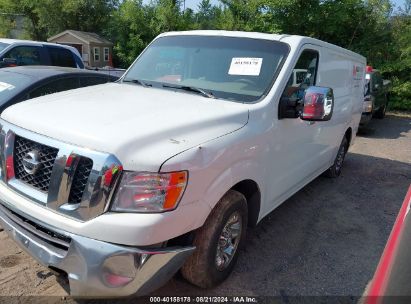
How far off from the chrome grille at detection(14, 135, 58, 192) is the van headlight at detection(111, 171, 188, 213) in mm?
538

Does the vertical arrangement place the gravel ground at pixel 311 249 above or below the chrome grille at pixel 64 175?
below

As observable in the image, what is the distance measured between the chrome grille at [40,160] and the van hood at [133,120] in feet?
0.33

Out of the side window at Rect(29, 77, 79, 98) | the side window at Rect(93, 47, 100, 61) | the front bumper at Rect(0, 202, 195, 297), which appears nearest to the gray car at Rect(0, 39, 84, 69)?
the side window at Rect(29, 77, 79, 98)

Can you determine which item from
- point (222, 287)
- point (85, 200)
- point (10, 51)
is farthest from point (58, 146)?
point (10, 51)

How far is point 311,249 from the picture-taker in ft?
13.3

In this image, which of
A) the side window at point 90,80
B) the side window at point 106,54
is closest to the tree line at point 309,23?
the side window at point 106,54

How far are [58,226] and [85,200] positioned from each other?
26 centimetres

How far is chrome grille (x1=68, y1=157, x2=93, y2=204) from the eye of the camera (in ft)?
7.73

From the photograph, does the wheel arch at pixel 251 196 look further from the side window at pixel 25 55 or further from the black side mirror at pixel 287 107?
the side window at pixel 25 55

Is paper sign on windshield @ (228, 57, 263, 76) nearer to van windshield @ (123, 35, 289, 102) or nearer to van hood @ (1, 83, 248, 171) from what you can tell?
van windshield @ (123, 35, 289, 102)

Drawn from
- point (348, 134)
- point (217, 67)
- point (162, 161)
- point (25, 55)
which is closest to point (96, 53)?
point (25, 55)

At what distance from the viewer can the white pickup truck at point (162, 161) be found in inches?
90.8

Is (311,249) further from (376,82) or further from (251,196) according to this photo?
(376,82)

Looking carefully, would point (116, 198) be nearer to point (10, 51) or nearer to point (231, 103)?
point (231, 103)
